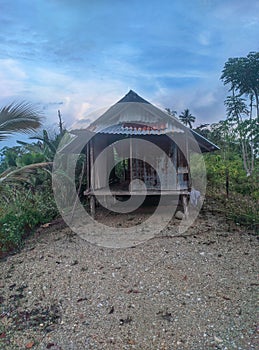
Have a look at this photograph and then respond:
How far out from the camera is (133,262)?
5289 millimetres

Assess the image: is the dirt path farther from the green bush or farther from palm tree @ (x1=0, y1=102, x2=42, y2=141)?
palm tree @ (x1=0, y1=102, x2=42, y2=141)

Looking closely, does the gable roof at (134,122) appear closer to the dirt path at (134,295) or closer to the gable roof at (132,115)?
the gable roof at (132,115)

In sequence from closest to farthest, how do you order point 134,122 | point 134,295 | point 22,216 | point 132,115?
point 134,295 < point 22,216 < point 134,122 < point 132,115

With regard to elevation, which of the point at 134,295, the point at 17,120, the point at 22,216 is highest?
the point at 17,120

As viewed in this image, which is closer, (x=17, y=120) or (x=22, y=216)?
(x=17, y=120)

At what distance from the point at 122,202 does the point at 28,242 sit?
3.47 metres

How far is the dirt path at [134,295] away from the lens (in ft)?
11.2

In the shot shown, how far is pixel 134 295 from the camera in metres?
4.27

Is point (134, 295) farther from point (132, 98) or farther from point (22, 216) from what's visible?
point (132, 98)

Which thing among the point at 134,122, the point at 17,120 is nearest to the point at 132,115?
the point at 134,122

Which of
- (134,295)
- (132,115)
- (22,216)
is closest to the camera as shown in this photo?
(134,295)

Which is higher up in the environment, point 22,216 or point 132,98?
point 132,98

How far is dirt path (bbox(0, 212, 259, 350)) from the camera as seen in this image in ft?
11.2

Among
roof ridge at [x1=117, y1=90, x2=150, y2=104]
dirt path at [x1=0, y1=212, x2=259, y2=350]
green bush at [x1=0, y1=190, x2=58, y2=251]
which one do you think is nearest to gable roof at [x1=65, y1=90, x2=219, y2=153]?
roof ridge at [x1=117, y1=90, x2=150, y2=104]
